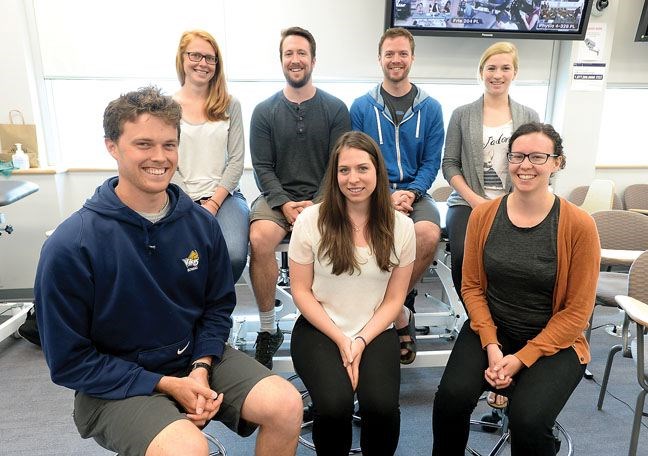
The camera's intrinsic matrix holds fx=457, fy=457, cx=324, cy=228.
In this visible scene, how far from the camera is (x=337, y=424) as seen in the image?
4.85 ft

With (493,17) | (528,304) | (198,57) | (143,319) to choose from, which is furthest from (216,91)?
(493,17)

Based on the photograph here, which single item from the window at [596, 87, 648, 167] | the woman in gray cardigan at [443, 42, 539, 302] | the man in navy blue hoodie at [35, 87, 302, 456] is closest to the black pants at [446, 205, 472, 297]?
the woman in gray cardigan at [443, 42, 539, 302]

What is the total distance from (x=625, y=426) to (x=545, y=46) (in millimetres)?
2939

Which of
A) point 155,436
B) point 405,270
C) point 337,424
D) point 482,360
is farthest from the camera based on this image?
point 405,270

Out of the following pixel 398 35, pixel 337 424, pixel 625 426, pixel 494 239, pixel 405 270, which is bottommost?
pixel 625 426

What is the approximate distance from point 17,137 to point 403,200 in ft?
9.41

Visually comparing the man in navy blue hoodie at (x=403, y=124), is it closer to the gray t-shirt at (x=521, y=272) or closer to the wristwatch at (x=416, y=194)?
the wristwatch at (x=416, y=194)

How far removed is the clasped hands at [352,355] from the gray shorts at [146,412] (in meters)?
0.30

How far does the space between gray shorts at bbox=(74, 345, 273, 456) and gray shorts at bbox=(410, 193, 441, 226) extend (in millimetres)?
1070

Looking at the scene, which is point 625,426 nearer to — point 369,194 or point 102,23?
point 369,194

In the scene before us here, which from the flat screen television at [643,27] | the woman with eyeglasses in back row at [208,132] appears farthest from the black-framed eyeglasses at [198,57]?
the flat screen television at [643,27]

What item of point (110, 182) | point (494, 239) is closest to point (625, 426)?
point (494, 239)

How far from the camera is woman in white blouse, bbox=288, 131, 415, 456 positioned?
5.20 feet

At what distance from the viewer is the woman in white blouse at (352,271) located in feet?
5.20
